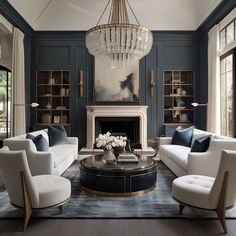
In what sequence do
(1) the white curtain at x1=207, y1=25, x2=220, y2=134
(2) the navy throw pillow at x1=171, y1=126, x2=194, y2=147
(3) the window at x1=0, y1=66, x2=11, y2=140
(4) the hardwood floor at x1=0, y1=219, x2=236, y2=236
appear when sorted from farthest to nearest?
(3) the window at x1=0, y1=66, x2=11, y2=140, (1) the white curtain at x1=207, y1=25, x2=220, y2=134, (2) the navy throw pillow at x1=171, y1=126, x2=194, y2=147, (4) the hardwood floor at x1=0, y1=219, x2=236, y2=236

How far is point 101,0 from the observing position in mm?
7234

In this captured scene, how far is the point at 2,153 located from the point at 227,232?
→ 2565 mm

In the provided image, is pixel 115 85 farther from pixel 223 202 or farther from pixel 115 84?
pixel 223 202

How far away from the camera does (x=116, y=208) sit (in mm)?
3172

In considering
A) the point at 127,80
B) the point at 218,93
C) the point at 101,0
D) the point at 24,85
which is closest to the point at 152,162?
the point at 218,93

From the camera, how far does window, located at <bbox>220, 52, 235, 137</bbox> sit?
575 cm

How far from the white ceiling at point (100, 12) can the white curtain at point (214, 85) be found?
1.18 metres

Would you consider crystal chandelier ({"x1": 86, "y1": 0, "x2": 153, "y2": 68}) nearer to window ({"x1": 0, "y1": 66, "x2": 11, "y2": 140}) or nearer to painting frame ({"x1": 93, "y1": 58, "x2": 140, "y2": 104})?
painting frame ({"x1": 93, "y1": 58, "x2": 140, "y2": 104})

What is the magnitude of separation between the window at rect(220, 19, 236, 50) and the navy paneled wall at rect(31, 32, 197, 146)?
1.30 metres

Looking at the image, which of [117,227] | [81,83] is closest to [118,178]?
[117,227]

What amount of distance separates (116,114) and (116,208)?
4.24 meters

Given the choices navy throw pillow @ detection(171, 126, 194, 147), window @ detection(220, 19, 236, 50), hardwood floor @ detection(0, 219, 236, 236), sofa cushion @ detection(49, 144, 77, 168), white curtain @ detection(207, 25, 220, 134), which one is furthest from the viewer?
white curtain @ detection(207, 25, 220, 134)

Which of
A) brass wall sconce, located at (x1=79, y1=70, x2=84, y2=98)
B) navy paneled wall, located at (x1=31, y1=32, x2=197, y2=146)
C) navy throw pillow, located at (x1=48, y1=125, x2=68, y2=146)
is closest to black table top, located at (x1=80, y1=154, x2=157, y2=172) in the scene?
navy throw pillow, located at (x1=48, y1=125, x2=68, y2=146)

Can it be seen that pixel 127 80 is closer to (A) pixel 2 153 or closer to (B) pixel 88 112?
(B) pixel 88 112
